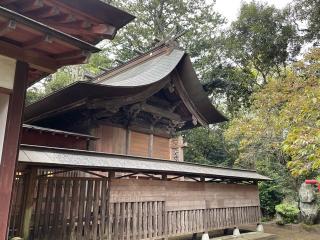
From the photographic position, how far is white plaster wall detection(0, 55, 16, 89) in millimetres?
3379

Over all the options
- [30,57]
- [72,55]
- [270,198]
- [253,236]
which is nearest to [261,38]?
[270,198]

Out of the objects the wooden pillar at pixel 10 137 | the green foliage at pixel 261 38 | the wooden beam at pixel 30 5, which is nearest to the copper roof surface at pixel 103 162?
the wooden pillar at pixel 10 137

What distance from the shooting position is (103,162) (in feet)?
18.9

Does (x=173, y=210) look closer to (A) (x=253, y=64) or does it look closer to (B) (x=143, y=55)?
(B) (x=143, y=55)

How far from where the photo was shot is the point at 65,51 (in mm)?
3609

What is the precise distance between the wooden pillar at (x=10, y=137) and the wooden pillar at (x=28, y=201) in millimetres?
1712

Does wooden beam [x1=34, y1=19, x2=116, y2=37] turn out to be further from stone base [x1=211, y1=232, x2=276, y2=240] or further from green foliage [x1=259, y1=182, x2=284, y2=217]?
green foliage [x1=259, y1=182, x2=284, y2=217]

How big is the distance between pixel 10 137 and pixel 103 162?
2.58 m

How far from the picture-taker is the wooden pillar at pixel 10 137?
3.18m

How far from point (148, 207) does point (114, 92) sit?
126 inches

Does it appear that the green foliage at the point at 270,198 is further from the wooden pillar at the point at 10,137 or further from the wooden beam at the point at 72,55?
the wooden pillar at the point at 10,137

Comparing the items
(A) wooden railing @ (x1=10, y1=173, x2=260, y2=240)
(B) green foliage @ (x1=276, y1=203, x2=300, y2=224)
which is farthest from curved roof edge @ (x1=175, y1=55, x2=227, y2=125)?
(B) green foliage @ (x1=276, y1=203, x2=300, y2=224)

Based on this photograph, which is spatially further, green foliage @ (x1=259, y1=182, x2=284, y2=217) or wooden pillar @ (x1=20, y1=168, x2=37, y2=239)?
green foliage @ (x1=259, y1=182, x2=284, y2=217)

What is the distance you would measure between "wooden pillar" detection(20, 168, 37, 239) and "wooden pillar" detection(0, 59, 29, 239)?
1712mm
